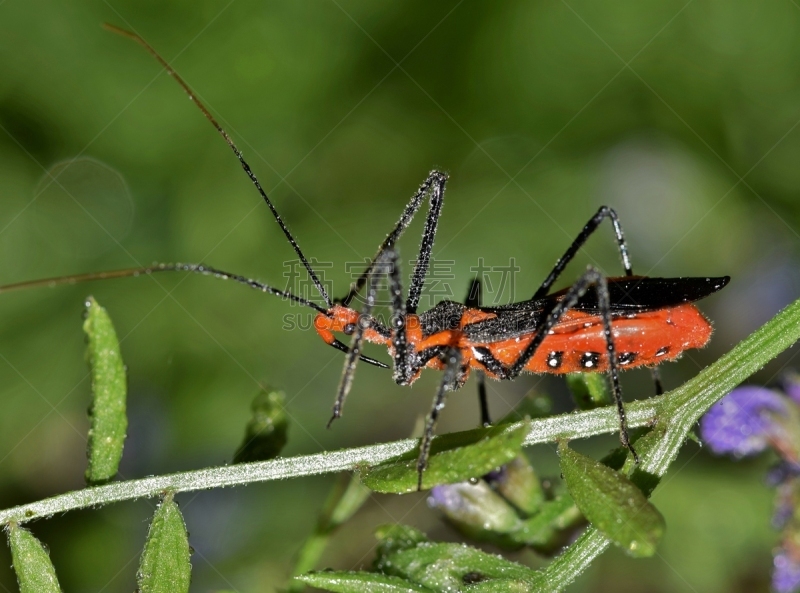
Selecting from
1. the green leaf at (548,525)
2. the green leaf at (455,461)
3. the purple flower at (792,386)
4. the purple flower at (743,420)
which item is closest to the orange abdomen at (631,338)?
the purple flower at (743,420)

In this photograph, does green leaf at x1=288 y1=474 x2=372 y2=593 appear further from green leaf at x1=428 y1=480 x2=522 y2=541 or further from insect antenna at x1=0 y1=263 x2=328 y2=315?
insect antenna at x1=0 y1=263 x2=328 y2=315

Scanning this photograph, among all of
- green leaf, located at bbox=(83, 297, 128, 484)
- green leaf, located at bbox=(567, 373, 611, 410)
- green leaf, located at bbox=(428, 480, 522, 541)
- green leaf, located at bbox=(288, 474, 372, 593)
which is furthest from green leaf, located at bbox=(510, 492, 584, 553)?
green leaf, located at bbox=(83, 297, 128, 484)

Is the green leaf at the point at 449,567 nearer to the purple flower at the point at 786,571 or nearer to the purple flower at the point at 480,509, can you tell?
the purple flower at the point at 480,509

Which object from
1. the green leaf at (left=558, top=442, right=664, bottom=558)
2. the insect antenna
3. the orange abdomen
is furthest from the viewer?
the orange abdomen

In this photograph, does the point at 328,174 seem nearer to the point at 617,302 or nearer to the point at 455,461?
the point at 617,302

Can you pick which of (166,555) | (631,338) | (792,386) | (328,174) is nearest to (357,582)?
(166,555)

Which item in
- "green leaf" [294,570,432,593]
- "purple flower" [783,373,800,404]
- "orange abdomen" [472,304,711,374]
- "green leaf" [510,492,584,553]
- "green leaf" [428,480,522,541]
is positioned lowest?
"green leaf" [294,570,432,593]

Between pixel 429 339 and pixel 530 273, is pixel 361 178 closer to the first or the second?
pixel 530 273
